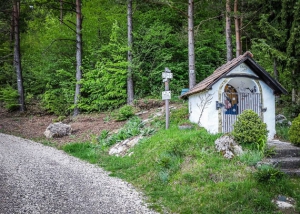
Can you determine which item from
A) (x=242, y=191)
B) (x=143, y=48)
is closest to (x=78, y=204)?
(x=242, y=191)

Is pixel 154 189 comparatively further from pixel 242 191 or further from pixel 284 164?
pixel 284 164

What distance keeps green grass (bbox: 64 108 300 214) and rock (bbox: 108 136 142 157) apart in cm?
41

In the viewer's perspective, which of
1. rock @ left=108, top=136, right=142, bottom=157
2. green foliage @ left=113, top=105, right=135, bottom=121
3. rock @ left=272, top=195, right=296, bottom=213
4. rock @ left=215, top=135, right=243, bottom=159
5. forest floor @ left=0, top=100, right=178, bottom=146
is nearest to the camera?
rock @ left=272, top=195, right=296, bottom=213

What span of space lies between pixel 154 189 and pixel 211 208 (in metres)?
1.61

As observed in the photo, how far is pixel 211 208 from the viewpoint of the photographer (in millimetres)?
4855

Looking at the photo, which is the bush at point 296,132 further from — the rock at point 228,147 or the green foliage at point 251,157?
the rock at point 228,147

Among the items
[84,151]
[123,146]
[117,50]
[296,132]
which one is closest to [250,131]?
[296,132]

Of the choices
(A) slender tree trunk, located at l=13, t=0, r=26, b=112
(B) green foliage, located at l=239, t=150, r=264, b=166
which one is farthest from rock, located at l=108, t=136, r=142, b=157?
(A) slender tree trunk, located at l=13, t=0, r=26, b=112

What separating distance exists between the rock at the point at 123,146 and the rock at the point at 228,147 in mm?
3245

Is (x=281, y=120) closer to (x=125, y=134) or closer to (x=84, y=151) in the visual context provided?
(x=125, y=134)

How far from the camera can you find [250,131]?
705 cm

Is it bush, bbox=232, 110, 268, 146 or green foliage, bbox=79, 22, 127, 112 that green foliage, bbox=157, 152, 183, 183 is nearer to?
bush, bbox=232, 110, 268, 146

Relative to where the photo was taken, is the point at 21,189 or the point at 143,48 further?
the point at 143,48

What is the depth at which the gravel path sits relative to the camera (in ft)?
16.3
